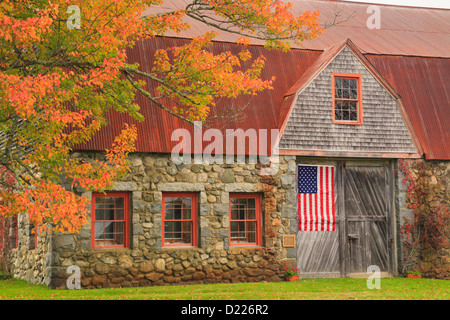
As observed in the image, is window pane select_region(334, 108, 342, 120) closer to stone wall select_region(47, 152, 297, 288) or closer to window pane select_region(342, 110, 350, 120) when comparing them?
window pane select_region(342, 110, 350, 120)

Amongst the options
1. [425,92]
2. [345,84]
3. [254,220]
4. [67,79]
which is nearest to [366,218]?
[254,220]

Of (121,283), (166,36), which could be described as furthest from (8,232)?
(166,36)

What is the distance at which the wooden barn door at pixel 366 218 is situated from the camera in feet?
58.2

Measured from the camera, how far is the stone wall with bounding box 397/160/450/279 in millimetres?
17875

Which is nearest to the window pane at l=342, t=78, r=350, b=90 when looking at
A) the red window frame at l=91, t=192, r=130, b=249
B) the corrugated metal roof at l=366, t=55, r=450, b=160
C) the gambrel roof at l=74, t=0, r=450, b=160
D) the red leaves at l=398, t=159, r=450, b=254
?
Result: the gambrel roof at l=74, t=0, r=450, b=160

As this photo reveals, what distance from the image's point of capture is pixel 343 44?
695 inches

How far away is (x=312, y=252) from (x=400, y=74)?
6205 mm

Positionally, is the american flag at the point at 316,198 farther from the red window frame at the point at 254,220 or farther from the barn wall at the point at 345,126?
the red window frame at the point at 254,220

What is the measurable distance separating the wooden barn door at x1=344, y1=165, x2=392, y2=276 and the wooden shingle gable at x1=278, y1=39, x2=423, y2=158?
2.36 feet

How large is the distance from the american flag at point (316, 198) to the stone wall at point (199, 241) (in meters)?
0.48

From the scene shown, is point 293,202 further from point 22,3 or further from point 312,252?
point 22,3

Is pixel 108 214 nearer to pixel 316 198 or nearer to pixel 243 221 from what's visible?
pixel 243 221

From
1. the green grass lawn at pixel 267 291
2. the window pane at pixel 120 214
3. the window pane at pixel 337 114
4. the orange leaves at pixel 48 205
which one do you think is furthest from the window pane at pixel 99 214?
the window pane at pixel 337 114

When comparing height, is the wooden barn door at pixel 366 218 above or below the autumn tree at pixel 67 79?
below
